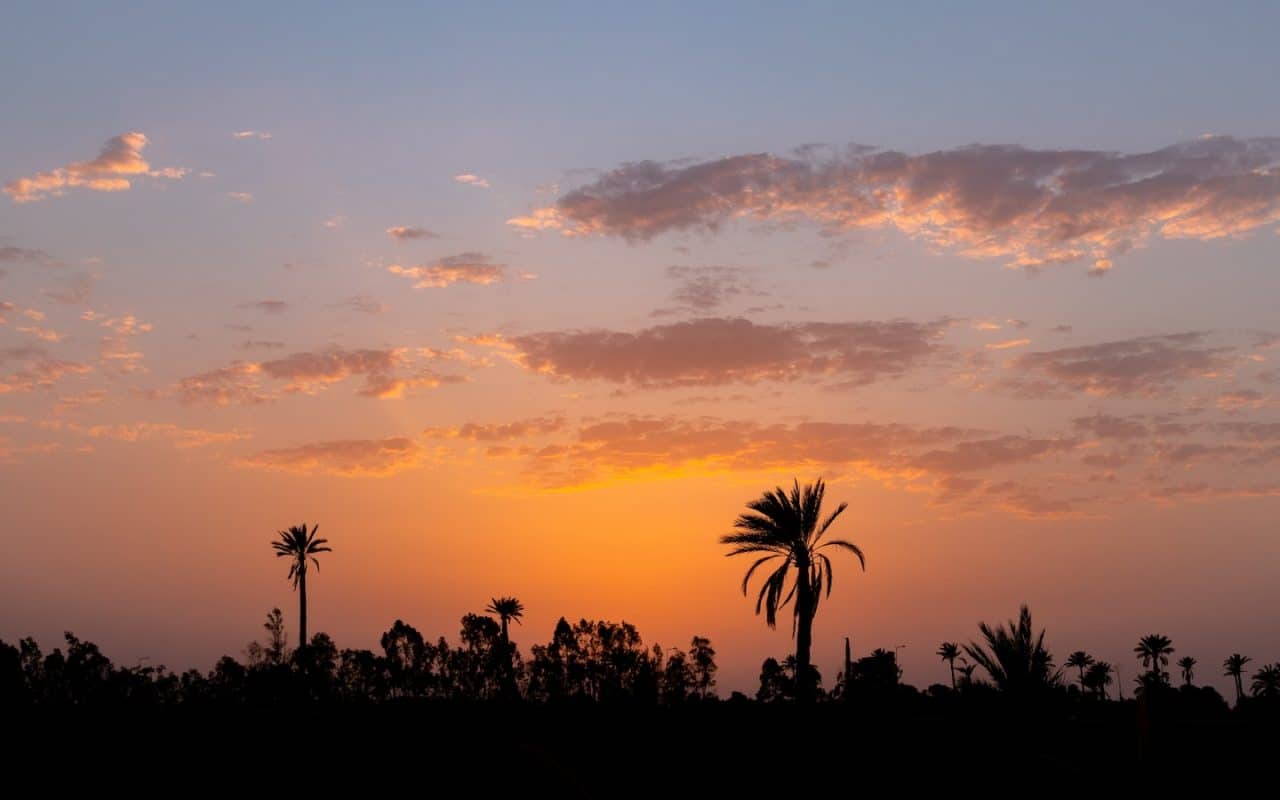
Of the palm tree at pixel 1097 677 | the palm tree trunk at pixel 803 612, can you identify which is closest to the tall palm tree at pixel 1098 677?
the palm tree at pixel 1097 677

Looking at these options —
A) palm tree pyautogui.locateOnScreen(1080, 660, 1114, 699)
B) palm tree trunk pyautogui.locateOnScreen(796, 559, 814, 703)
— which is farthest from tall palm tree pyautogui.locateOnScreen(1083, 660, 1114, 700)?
palm tree trunk pyautogui.locateOnScreen(796, 559, 814, 703)

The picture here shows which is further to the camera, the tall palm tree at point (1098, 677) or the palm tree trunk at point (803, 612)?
the tall palm tree at point (1098, 677)

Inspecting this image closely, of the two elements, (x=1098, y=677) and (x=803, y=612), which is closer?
(x=803, y=612)

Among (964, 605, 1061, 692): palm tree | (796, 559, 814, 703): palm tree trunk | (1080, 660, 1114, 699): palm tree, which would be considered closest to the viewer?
(964, 605, 1061, 692): palm tree

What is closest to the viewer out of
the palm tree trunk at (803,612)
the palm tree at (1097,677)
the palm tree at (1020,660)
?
the palm tree at (1020,660)

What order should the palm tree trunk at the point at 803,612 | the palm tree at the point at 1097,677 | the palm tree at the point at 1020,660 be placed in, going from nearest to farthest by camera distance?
the palm tree at the point at 1020,660
the palm tree trunk at the point at 803,612
the palm tree at the point at 1097,677

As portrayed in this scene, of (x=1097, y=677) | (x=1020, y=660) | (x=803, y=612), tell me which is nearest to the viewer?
(x=1020, y=660)

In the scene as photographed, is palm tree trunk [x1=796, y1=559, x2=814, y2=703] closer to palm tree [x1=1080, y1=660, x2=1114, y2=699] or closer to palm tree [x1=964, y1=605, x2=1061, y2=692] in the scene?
palm tree [x1=964, y1=605, x2=1061, y2=692]

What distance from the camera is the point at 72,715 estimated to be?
114 feet

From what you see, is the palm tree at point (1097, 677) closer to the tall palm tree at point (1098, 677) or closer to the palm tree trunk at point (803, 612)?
the tall palm tree at point (1098, 677)

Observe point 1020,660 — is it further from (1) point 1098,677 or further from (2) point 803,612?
(1) point 1098,677

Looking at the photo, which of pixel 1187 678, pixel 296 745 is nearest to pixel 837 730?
pixel 296 745

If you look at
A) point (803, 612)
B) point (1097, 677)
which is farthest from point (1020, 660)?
point (1097, 677)

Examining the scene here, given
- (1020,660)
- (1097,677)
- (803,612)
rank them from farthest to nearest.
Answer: (1097,677) → (803,612) → (1020,660)
